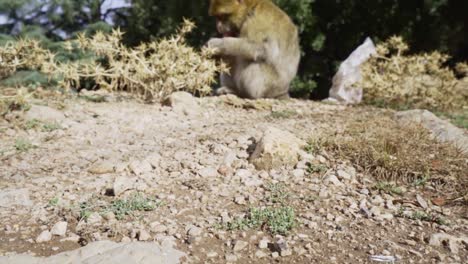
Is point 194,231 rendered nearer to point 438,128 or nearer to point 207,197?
point 207,197

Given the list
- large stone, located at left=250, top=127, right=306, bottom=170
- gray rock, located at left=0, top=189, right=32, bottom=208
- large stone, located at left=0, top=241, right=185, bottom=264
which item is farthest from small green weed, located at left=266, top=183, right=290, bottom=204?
gray rock, located at left=0, top=189, right=32, bottom=208

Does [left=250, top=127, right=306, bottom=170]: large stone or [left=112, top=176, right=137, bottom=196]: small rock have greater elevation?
[left=250, top=127, right=306, bottom=170]: large stone

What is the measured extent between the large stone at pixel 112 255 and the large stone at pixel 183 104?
2600mm

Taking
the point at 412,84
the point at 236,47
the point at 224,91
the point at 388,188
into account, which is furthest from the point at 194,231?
the point at 412,84

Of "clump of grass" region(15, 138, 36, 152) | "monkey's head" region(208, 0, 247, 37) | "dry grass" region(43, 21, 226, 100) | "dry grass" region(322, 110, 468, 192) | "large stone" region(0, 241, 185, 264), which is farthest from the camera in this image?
"monkey's head" region(208, 0, 247, 37)

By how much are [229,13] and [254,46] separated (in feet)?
1.63

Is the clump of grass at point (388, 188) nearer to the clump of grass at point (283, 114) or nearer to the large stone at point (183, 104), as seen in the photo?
the clump of grass at point (283, 114)

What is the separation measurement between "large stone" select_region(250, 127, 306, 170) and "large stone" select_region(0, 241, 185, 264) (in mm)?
1077

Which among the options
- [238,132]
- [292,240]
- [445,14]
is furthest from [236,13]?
[445,14]

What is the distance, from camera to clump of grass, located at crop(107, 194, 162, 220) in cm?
259

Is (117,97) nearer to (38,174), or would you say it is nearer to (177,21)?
(38,174)

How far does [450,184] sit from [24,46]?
408cm

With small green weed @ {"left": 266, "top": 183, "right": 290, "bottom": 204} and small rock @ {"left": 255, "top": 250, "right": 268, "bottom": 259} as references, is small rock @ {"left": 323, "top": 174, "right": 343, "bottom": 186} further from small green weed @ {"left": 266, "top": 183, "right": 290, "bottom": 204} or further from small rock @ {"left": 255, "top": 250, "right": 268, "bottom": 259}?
small rock @ {"left": 255, "top": 250, "right": 268, "bottom": 259}

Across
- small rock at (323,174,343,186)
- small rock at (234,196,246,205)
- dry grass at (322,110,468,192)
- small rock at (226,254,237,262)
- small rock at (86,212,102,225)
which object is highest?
dry grass at (322,110,468,192)
